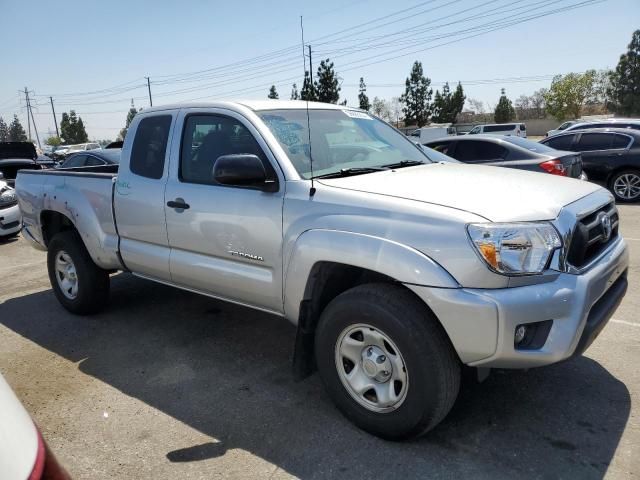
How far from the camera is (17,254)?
8.57 meters

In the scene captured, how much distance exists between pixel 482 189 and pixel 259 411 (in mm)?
1908

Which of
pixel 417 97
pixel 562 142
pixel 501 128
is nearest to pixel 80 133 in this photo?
pixel 417 97

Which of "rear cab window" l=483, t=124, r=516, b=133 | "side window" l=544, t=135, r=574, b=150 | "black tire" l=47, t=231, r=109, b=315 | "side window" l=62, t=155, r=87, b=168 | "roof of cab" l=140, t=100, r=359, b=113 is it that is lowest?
"rear cab window" l=483, t=124, r=516, b=133

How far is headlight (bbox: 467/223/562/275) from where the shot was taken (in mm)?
2400

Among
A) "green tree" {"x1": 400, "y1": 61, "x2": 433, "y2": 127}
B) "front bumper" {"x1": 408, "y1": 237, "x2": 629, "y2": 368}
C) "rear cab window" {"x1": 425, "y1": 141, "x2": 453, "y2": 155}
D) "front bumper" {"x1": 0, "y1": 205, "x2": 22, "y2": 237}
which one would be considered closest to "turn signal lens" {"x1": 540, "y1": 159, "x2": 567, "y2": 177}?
"rear cab window" {"x1": 425, "y1": 141, "x2": 453, "y2": 155}

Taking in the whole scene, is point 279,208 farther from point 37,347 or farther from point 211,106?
point 37,347

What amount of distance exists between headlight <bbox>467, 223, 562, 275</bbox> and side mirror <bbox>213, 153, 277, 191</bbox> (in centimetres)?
132

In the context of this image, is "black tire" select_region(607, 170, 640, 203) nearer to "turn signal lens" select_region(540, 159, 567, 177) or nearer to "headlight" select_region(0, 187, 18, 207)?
"turn signal lens" select_region(540, 159, 567, 177)

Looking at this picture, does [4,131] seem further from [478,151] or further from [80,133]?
[478,151]

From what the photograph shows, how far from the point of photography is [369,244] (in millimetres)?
2674

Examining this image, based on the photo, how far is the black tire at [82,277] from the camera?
4777 mm

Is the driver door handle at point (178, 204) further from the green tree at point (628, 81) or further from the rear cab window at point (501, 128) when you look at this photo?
the green tree at point (628, 81)

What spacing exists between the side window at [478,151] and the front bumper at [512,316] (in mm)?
7031

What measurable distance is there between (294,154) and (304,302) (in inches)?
38.1
